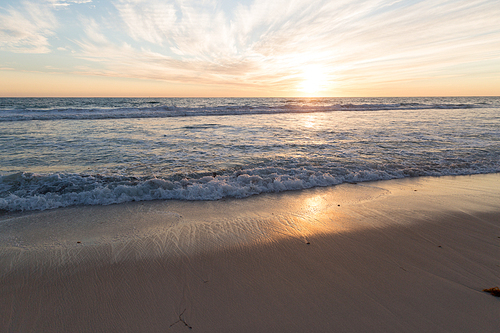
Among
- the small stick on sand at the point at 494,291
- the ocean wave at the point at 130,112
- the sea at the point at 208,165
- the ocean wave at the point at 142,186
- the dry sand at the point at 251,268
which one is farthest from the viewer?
the ocean wave at the point at 130,112

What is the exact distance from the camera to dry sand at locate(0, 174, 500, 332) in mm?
2029

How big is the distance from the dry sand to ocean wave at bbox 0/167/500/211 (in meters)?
0.30

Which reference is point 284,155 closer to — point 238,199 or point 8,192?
point 238,199

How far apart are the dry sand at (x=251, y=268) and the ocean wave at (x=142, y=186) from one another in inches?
11.9

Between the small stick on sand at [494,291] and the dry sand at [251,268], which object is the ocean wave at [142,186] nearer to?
the dry sand at [251,268]

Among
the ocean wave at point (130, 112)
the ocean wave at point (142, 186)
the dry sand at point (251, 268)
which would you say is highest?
the ocean wave at point (130, 112)

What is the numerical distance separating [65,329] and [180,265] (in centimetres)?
107

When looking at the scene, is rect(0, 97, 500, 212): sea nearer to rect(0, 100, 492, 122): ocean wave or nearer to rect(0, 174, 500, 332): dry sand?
rect(0, 174, 500, 332): dry sand

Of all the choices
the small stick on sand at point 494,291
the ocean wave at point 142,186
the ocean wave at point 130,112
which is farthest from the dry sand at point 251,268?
the ocean wave at point 130,112

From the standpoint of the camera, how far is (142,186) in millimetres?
4727

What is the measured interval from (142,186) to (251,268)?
122 inches

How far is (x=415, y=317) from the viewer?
6.68ft

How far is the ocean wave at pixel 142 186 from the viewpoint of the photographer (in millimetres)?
4309

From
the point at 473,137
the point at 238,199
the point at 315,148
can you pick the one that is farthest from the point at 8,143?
the point at 473,137
